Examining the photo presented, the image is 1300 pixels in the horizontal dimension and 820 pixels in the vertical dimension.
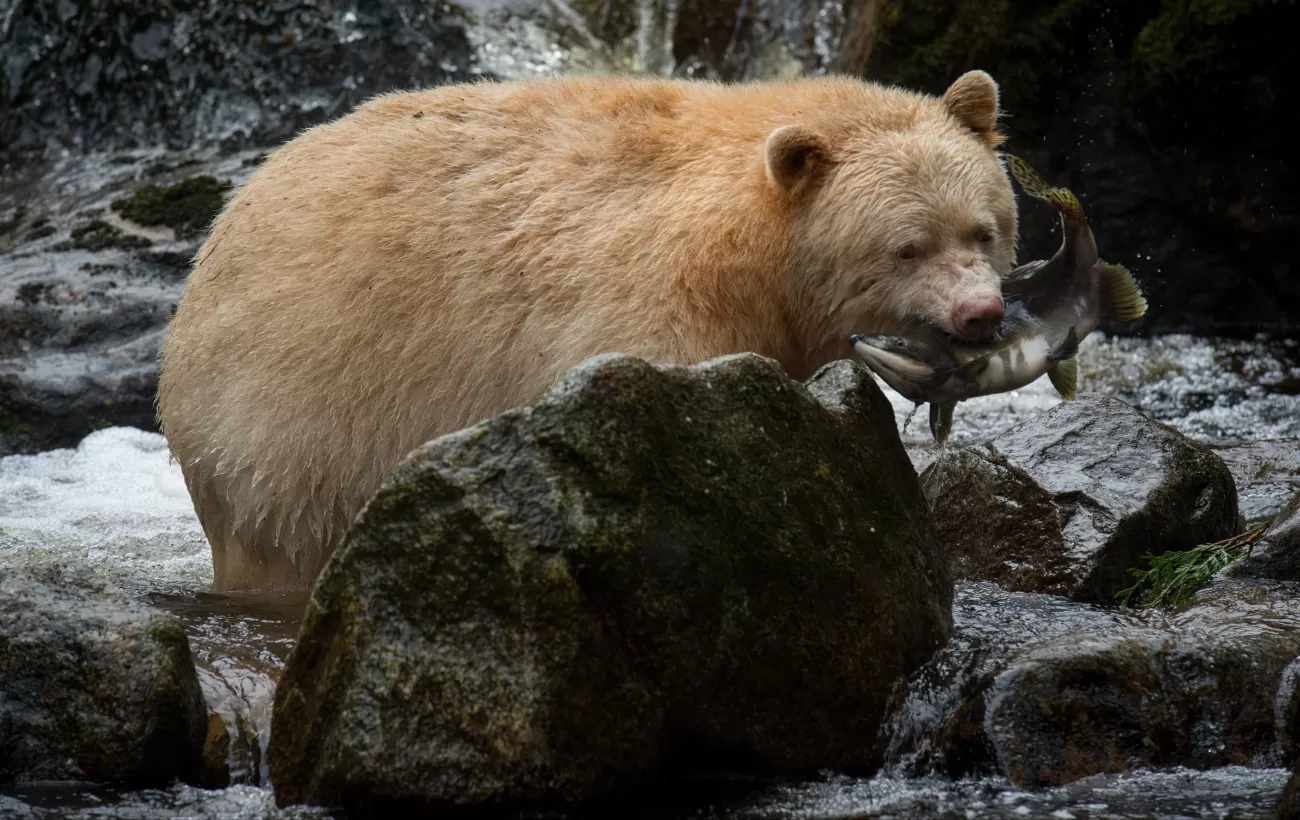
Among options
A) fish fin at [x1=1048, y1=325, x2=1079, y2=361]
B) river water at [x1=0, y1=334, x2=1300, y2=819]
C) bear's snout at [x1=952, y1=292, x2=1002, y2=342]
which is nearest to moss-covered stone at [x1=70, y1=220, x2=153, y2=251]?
river water at [x1=0, y1=334, x2=1300, y2=819]

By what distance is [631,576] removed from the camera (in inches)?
173

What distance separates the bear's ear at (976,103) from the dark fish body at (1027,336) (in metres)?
0.55

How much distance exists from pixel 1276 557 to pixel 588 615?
3.20 m

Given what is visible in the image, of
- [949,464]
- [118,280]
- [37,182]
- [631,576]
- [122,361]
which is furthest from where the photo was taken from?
[37,182]

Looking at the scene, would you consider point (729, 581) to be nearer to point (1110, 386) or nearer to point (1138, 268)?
point (1110, 386)

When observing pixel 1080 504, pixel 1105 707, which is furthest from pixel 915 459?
pixel 1105 707

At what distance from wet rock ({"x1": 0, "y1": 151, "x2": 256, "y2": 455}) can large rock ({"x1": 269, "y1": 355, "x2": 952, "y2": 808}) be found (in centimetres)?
719

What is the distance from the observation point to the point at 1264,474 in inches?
337

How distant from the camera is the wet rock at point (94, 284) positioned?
433 inches

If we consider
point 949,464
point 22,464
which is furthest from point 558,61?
point 949,464

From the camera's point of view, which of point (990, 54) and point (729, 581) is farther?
point (990, 54)

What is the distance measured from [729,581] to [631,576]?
14.1 inches

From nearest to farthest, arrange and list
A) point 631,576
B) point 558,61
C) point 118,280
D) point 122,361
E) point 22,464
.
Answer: point 631,576
point 22,464
point 122,361
point 118,280
point 558,61

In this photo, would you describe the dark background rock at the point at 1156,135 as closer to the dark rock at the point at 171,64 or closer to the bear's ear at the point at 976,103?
the dark rock at the point at 171,64
